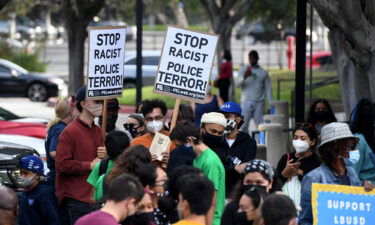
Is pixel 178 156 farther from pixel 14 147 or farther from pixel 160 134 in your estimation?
pixel 14 147

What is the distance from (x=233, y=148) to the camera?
10148 mm

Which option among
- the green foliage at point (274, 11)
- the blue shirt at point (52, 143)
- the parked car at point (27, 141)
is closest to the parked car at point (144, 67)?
the green foliage at point (274, 11)

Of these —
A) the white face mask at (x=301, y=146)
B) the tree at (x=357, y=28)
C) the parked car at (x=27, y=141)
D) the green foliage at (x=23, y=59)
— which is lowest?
the white face mask at (x=301, y=146)

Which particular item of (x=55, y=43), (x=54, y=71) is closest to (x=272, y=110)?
(x=54, y=71)

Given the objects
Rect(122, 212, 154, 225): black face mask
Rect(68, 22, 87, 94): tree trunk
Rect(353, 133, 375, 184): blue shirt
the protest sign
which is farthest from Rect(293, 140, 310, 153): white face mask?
Rect(68, 22, 87, 94): tree trunk

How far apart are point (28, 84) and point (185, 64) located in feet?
76.8

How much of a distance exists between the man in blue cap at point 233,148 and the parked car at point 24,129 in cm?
626

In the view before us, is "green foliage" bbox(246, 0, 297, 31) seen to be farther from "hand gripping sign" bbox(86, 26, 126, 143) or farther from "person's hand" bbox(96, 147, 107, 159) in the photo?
"person's hand" bbox(96, 147, 107, 159)

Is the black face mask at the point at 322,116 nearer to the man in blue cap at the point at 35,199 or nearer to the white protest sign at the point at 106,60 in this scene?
the white protest sign at the point at 106,60

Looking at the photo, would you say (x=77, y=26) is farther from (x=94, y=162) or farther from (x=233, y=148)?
(x=94, y=162)

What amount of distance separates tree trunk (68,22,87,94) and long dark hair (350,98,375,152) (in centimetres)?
1315

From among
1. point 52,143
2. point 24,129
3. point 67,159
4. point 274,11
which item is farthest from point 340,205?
point 274,11

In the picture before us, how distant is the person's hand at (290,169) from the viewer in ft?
30.2

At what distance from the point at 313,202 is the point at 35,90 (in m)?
26.0
